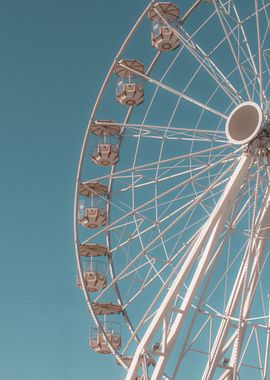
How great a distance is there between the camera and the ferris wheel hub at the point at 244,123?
74.3 feet

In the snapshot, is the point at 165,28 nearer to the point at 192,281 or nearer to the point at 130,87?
the point at 130,87

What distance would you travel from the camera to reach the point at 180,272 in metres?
→ 21.7

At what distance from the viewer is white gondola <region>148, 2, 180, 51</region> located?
27.9 meters

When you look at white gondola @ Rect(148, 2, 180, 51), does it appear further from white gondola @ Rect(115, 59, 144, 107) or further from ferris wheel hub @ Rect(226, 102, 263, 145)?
ferris wheel hub @ Rect(226, 102, 263, 145)

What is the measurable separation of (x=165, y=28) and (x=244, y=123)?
21.4 feet

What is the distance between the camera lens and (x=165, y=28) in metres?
28.2

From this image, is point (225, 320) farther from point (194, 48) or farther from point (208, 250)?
point (194, 48)

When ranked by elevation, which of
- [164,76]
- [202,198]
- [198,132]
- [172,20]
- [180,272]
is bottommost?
[180,272]

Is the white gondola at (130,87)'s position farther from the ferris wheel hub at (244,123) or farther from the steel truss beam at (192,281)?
the steel truss beam at (192,281)

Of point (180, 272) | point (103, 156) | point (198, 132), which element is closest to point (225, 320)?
point (180, 272)

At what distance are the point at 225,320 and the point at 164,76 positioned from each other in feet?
27.7

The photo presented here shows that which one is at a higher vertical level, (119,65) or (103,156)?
(119,65)

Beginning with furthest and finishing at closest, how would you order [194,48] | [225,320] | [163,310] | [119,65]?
[119,65], [194,48], [225,320], [163,310]

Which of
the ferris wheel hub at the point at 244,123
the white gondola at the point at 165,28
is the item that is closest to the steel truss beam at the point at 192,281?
the ferris wheel hub at the point at 244,123
